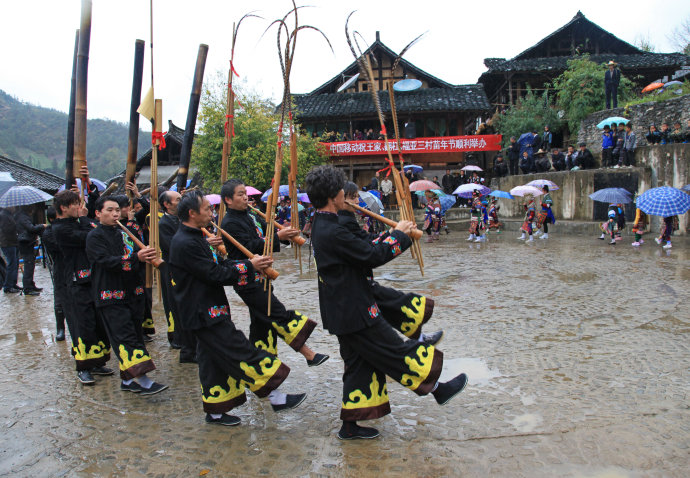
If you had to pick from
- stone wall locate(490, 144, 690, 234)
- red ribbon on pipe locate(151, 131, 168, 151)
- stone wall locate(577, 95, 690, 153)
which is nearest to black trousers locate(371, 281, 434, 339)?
red ribbon on pipe locate(151, 131, 168, 151)

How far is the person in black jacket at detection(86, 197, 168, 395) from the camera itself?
3.92 meters

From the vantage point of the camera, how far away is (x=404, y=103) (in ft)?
82.8

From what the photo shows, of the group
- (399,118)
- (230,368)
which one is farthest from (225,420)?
(399,118)

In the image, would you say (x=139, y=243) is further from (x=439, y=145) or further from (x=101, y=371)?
(x=439, y=145)

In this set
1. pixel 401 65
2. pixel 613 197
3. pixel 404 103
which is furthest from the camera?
pixel 401 65

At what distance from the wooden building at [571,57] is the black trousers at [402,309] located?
23.2 m

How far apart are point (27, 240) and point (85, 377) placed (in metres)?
5.24

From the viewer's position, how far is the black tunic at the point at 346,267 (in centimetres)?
300

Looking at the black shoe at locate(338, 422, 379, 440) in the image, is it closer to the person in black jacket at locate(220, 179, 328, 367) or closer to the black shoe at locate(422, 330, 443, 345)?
the person in black jacket at locate(220, 179, 328, 367)

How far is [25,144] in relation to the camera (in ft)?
166

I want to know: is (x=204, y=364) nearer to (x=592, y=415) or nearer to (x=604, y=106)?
(x=592, y=415)

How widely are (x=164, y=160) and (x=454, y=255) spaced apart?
2122 centimetres

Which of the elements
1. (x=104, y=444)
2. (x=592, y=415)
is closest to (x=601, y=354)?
(x=592, y=415)

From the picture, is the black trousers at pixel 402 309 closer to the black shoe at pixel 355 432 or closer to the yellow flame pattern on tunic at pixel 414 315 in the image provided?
the yellow flame pattern on tunic at pixel 414 315
